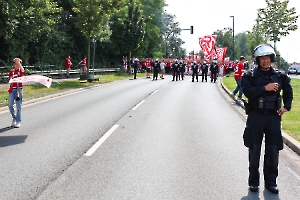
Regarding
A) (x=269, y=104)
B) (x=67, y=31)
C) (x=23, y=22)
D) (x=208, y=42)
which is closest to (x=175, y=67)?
(x=208, y=42)

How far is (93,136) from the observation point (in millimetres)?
9148

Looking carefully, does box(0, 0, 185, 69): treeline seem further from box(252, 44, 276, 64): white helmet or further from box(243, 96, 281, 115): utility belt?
box(243, 96, 281, 115): utility belt

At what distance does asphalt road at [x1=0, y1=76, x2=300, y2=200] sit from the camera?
5.27 m

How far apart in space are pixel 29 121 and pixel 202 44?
34.4 meters

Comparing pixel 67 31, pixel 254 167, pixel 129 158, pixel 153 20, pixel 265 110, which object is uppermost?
pixel 153 20

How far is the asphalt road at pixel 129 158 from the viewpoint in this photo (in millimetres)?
5273

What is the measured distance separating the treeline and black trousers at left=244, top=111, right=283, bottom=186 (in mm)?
18699

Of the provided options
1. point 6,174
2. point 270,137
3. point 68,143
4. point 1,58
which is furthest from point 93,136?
point 1,58

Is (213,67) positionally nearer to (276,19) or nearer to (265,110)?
(276,19)

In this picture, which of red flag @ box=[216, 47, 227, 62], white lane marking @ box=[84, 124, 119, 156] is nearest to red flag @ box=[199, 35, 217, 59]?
red flag @ box=[216, 47, 227, 62]

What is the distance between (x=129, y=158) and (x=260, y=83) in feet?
9.11

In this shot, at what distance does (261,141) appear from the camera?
5.40 meters

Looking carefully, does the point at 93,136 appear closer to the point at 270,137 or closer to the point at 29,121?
the point at 29,121

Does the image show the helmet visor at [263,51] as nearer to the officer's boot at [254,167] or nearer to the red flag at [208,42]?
the officer's boot at [254,167]
